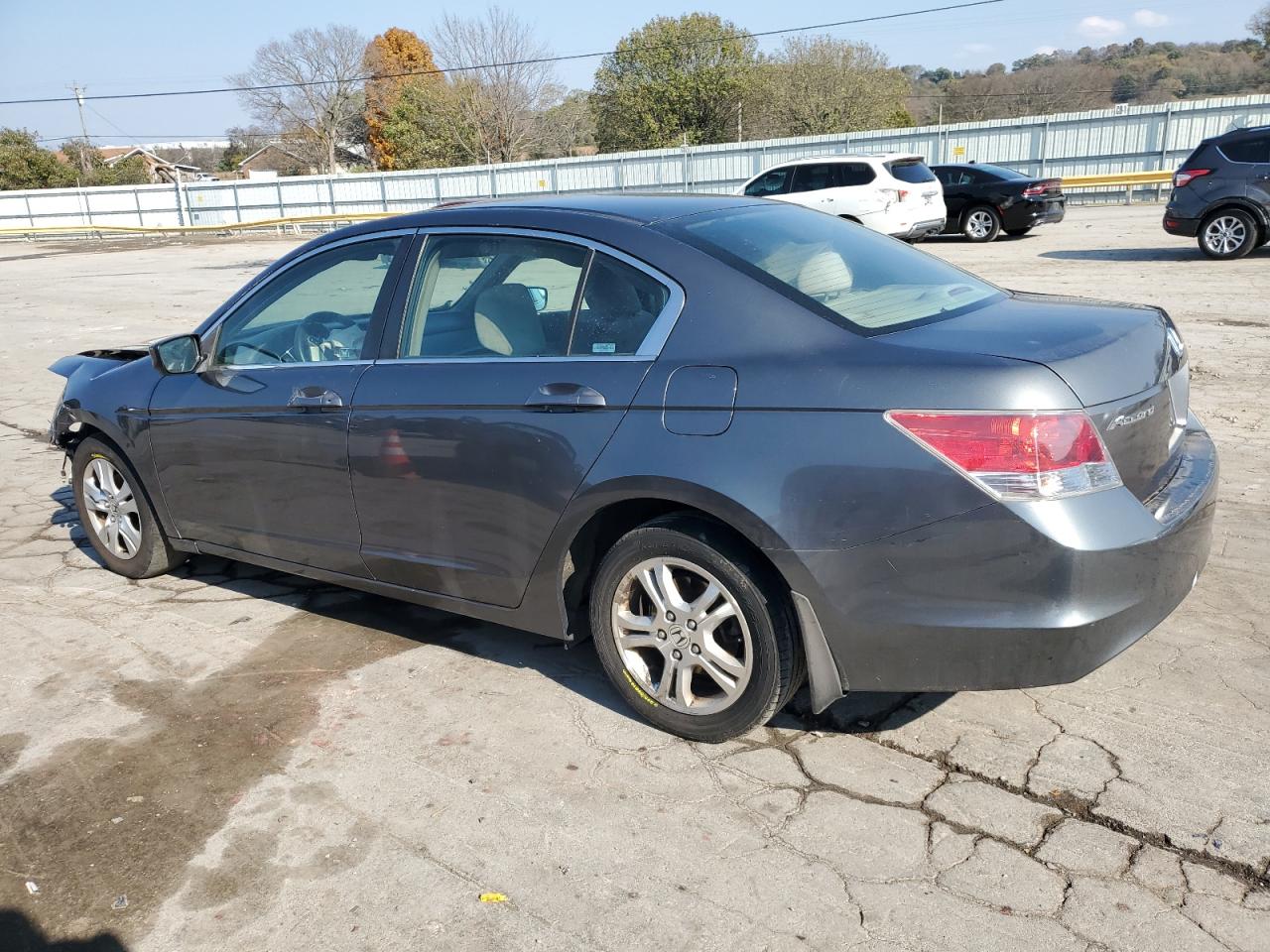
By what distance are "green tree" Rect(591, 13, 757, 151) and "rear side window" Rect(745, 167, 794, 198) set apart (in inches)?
1288

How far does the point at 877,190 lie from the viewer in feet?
59.0

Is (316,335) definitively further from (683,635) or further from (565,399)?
(683,635)

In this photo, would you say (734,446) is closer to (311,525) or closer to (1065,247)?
(311,525)

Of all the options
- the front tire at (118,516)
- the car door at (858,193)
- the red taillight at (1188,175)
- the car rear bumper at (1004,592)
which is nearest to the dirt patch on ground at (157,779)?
the front tire at (118,516)

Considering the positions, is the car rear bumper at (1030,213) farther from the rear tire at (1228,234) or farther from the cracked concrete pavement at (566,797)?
the cracked concrete pavement at (566,797)

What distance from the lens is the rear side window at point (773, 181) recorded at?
19062 mm

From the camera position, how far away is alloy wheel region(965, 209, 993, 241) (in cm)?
1998

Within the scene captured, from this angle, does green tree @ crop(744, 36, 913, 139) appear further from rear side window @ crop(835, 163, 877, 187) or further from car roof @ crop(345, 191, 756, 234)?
car roof @ crop(345, 191, 756, 234)

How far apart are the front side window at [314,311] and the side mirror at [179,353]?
123mm

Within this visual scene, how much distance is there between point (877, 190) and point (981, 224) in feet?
10.6

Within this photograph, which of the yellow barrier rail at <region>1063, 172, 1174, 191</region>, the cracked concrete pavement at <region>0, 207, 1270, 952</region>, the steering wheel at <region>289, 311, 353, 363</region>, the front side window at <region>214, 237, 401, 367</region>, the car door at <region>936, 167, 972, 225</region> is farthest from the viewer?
the yellow barrier rail at <region>1063, 172, 1174, 191</region>

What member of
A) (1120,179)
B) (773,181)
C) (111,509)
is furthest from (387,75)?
(111,509)

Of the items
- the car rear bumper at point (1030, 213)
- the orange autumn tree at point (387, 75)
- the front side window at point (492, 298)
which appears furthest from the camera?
the orange autumn tree at point (387, 75)

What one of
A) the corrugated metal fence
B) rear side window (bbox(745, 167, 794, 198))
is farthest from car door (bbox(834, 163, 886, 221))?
the corrugated metal fence
